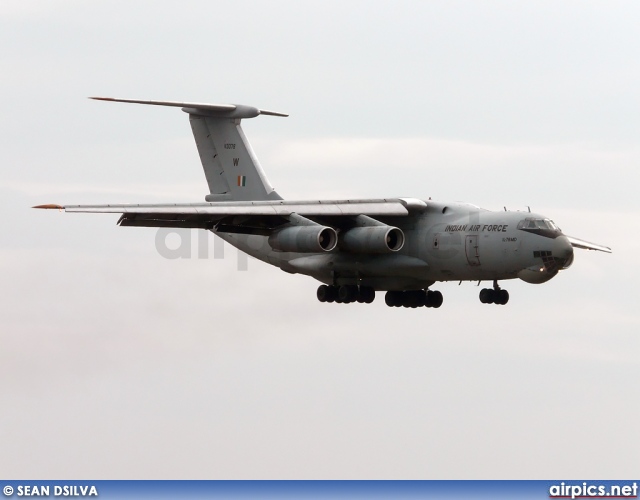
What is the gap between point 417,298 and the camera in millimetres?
29781

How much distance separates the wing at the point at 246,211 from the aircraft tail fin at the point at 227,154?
2.50 m

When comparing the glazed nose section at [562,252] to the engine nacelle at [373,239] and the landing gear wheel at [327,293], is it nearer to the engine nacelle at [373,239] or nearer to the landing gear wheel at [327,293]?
the engine nacelle at [373,239]

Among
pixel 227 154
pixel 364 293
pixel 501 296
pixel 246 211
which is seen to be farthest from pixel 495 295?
pixel 227 154

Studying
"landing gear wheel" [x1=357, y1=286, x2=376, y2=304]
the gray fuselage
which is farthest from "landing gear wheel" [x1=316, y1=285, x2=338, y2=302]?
"landing gear wheel" [x1=357, y1=286, x2=376, y2=304]

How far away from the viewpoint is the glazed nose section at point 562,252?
2694 cm

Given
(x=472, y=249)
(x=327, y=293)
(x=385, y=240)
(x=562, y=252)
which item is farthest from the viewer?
(x=327, y=293)

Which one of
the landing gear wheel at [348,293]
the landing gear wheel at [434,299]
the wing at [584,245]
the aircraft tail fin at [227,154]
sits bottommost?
the landing gear wheel at [348,293]

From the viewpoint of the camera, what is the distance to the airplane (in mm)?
27234

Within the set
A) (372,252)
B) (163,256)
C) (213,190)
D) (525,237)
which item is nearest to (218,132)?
(213,190)

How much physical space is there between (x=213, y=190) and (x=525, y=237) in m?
7.73

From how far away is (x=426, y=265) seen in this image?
92.6 ft

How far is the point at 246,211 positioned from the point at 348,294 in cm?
279

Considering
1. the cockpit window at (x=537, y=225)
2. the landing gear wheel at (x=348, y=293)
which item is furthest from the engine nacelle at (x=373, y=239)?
the cockpit window at (x=537, y=225)

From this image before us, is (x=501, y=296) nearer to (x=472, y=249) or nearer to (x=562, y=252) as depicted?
(x=472, y=249)
